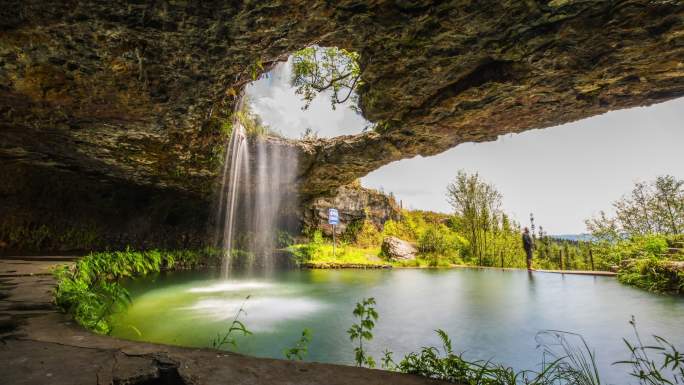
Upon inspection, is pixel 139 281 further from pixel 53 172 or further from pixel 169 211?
pixel 169 211

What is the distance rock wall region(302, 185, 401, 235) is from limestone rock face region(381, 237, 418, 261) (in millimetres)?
3467

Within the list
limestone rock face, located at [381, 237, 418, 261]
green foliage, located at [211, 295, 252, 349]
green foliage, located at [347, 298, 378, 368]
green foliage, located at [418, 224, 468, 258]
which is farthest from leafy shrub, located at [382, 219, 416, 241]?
green foliage, located at [347, 298, 378, 368]

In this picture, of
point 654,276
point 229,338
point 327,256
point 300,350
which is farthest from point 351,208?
point 300,350

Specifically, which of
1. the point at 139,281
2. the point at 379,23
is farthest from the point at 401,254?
the point at 379,23

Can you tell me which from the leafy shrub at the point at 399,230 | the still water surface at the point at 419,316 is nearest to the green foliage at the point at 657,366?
the still water surface at the point at 419,316

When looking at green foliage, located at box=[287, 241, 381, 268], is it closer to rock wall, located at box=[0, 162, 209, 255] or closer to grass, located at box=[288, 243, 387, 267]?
grass, located at box=[288, 243, 387, 267]

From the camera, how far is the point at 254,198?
1575 centimetres

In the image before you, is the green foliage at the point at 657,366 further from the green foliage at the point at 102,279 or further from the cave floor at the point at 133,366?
the green foliage at the point at 102,279

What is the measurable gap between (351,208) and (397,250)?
473cm

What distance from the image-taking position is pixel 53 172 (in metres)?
10.6

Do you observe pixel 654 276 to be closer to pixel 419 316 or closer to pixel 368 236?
pixel 419 316

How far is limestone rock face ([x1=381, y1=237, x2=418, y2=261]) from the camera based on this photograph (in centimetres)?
1742

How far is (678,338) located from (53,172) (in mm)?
15891

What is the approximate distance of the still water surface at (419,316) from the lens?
13.1 feet
